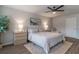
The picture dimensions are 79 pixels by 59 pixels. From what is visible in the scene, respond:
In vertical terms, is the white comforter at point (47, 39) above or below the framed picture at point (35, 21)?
below

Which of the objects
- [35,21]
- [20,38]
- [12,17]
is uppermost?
[12,17]

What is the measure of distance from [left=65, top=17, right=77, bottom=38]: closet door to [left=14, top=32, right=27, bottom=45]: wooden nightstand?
1.86 m

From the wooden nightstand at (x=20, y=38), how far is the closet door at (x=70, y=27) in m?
1.86

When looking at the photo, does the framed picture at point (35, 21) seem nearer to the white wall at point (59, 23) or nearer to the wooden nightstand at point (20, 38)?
the white wall at point (59, 23)

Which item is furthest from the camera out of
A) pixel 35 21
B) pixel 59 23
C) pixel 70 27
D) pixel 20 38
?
pixel 20 38

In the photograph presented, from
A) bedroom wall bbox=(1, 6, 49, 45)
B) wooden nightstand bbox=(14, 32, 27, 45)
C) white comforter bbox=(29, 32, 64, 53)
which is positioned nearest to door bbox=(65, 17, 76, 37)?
white comforter bbox=(29, 32, 64, 53)

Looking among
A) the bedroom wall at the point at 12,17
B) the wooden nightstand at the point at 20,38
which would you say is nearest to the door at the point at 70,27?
the bedroom wall at the point at 12,17

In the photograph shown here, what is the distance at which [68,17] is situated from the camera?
2.35m

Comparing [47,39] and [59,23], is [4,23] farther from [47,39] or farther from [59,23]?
[59,23]

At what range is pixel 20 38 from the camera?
3096mm

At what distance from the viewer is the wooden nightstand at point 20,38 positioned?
292cm

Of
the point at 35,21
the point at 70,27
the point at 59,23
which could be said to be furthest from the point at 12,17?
the point at 70,27

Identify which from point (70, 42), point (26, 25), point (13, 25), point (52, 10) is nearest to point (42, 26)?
point (52, 10)

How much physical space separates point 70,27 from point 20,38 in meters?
2.14
